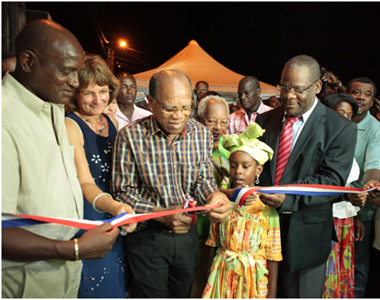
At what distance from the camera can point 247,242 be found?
294cm

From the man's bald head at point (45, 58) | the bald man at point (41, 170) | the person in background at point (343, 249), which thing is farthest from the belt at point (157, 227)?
the person in background at point (343, 249)

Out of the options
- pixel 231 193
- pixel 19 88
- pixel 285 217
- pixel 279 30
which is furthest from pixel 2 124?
pixel 279 30

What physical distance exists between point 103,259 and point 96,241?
77 cm

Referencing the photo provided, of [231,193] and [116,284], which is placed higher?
[231,193]

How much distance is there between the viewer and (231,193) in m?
2.97

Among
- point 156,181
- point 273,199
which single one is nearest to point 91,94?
point 156,181

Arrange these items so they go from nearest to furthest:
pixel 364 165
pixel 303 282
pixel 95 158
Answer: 1. pixel 95 158
2. pixel 303 282
3. pixel 364 165

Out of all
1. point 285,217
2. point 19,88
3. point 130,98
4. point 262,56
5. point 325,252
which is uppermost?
point 262,56

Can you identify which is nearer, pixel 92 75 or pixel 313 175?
pixel 92 75

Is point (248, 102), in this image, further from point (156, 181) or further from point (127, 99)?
point (156, 181)

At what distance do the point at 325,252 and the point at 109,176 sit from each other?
2.16 metres

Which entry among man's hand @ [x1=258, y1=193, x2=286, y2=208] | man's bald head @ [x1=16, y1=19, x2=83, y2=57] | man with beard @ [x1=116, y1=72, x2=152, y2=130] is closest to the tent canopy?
man with beard @ [x1=116, y1=72, x2=152, y2=130]

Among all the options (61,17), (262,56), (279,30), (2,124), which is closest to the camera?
(2,124)

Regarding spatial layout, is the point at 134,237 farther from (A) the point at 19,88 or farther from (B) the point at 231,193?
(A) the point at 19,88
